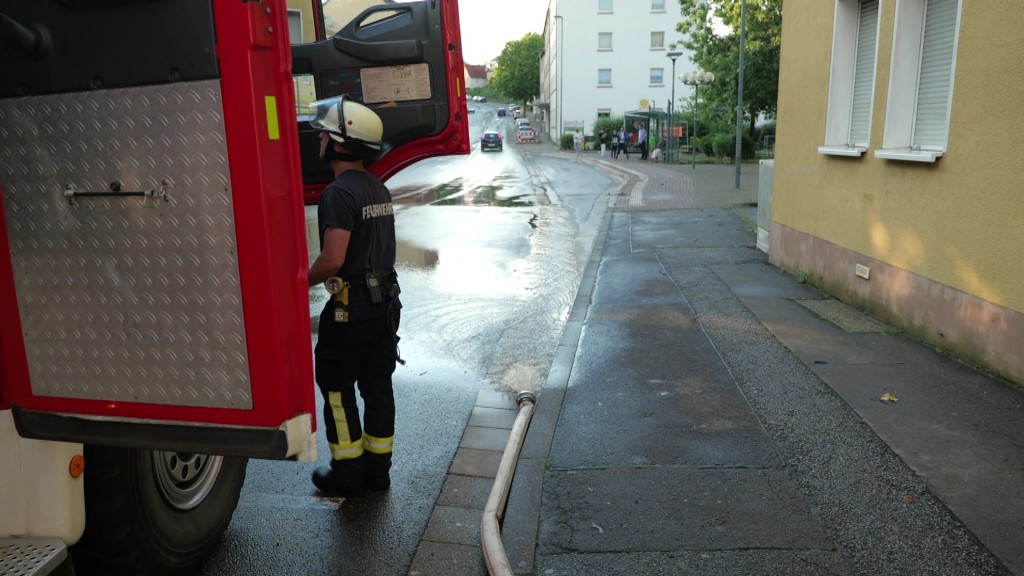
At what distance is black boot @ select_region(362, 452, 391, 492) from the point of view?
4.23 meters

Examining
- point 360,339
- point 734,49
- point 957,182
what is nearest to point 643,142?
point 734,49

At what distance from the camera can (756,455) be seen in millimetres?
4488

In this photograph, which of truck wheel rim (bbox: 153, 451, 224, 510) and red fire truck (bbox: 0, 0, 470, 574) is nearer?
red fire truck (bbox: 0, 0, 470, 574)

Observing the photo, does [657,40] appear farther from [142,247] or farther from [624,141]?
[142,247]

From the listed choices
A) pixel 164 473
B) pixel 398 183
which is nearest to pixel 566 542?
pixel 164 473

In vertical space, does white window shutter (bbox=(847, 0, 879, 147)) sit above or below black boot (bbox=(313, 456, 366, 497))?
above

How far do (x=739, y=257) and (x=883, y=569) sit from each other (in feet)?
28.4

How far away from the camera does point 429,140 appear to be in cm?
450

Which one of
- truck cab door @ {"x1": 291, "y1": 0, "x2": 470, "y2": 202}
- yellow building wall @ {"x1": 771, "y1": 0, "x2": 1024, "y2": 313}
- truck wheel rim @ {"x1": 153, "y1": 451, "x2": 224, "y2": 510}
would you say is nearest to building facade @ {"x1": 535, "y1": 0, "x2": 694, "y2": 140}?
yellow building wall @ {"x1": 771, "y1": 0, "x2": 1024, "y2": 313}

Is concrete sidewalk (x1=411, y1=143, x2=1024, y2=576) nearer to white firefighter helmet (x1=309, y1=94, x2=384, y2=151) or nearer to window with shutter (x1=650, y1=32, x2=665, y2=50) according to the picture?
white firefighter helmet (x1=309, y1=94, x2=384, y2=151)

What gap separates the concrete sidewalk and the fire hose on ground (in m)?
0.07

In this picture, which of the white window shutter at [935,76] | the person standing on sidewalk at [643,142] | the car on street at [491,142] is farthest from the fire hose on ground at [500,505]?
the car on street at [491,142]

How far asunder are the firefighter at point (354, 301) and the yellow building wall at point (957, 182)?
427 cm

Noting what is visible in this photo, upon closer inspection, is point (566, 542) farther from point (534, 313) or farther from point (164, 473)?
point (534, 313)
